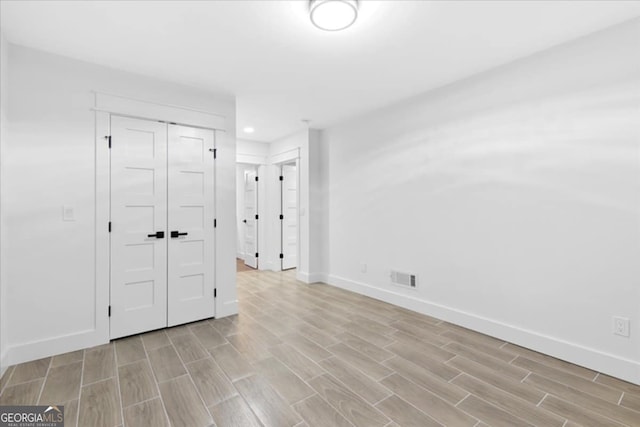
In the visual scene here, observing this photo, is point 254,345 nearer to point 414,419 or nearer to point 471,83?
point 414,419

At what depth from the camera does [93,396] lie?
2.00m

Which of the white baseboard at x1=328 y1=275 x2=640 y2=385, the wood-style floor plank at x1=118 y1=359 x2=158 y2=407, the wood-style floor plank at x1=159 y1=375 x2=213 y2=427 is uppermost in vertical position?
the white baseboard at x1=328 y1=275 x2=640 y2=385

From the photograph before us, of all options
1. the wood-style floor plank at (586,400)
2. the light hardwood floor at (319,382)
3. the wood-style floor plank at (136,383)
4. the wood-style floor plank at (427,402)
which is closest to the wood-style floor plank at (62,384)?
the light hardwood floor at (319,382)

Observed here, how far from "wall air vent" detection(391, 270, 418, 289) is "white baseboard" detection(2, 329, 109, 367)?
3.25m

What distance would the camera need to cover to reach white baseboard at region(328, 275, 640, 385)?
222cm

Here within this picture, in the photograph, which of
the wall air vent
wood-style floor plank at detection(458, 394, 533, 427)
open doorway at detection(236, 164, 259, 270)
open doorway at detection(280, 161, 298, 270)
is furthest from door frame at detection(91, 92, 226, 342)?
open doorway at detection(236, 164, 259, 270)

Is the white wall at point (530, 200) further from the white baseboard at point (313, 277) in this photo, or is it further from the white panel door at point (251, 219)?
the white panel door at point (251, 219)

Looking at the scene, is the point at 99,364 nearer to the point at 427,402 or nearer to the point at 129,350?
the point at 129,350

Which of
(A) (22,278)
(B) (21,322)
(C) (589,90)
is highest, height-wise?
(C) (589,90)

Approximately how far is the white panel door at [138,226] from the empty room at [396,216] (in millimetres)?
21

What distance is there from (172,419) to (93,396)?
0.69 m

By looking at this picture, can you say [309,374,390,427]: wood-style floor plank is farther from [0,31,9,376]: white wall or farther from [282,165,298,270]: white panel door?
[282,165,298,270]: white panel door

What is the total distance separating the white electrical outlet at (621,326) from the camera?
2.21 meters

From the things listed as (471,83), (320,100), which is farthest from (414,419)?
(320,100)
